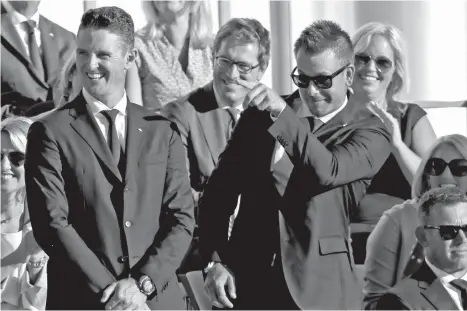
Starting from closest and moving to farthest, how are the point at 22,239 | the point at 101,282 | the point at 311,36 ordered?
the point at 101,282, the point at 311,36, the point at 22,239

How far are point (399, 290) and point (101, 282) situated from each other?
1.12m

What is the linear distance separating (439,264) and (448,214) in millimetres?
183

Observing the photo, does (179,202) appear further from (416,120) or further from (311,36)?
(416,120)

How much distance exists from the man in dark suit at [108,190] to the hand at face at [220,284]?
13cm

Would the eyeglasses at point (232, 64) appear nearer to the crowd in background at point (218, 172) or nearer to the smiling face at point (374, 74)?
the crowd in background at point (218, 172)

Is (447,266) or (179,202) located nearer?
(179,202)

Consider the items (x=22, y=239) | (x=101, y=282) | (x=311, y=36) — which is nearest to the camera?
(x=101, y=282)

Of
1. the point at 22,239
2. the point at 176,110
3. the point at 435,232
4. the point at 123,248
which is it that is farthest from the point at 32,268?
the point at 435,232

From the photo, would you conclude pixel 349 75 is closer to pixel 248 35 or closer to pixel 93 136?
pixel 248 35

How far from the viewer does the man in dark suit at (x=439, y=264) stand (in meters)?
3.32

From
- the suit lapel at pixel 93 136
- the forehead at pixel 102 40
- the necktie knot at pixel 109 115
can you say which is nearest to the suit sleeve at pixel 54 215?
the suit lapel at pixel 93 136

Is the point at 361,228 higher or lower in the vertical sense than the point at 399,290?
higher

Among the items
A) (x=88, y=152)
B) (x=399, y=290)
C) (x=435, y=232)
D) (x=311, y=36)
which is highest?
(x=311, y=36)

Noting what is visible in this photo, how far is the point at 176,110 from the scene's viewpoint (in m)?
3.44
